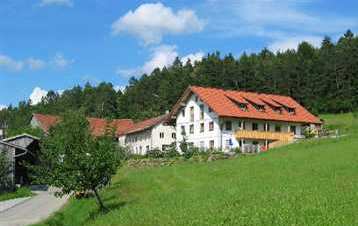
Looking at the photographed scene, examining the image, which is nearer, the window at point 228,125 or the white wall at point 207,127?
the white wall at point 207,127

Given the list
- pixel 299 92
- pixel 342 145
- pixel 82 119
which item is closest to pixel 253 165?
pixel 342 145

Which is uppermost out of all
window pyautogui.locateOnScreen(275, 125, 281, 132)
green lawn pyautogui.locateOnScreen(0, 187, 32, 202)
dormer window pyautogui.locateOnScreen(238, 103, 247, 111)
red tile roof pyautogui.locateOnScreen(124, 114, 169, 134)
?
dormer window pyautogui.locateOnScreen(238, 103, 247, 111)

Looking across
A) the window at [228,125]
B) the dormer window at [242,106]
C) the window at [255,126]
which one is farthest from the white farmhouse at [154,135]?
the window at [255,126]

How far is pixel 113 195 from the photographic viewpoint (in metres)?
34.2

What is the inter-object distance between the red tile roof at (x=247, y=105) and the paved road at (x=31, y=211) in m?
31.6

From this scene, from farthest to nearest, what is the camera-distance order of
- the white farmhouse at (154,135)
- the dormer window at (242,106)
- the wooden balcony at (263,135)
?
the white farmhouse at (154,135), the dormer window at (242,106), the wooden balcony at (263,135)

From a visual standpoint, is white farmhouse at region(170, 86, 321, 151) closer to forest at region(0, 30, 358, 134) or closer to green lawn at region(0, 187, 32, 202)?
green lawn at region(0, 187, 32, 202)

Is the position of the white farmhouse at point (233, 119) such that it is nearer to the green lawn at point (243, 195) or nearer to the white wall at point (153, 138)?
the white wall at point (153, 138)

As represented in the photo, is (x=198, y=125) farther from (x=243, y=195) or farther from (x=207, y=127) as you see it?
(x=243, y=195)

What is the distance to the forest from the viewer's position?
11606 centimetres

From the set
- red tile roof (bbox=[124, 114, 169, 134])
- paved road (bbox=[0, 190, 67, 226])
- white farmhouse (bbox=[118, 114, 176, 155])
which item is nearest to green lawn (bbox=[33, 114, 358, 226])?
paved road (bbox=[0, 190, 67, 226])

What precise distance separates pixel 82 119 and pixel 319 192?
1325 cm

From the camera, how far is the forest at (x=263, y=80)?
11606 centimetres

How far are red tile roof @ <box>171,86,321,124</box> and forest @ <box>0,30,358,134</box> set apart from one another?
108 ft
